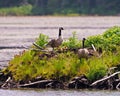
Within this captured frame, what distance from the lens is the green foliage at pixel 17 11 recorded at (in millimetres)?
134212

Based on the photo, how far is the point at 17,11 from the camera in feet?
441

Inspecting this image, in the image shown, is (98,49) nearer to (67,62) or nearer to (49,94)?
(67,62)

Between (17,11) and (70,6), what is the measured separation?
30.5 ft

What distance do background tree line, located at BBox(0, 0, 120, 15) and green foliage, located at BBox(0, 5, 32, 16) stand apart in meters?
0.93

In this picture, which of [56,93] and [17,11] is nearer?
[56,93]

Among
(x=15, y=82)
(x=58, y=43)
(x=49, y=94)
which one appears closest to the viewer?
(x=49, y=94)

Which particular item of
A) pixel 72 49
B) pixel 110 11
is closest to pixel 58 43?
pixel 72 49

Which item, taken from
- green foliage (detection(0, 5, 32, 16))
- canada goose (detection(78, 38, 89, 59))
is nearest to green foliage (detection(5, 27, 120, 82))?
canada goose (detection(78, 38, 89, 59))

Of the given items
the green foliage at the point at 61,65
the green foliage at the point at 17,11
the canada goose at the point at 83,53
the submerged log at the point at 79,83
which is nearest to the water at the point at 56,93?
the submerged log at the point at 79,83

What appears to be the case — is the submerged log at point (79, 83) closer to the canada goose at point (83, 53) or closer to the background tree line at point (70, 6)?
the canada goose at point (83, 53)

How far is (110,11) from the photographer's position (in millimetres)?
130375

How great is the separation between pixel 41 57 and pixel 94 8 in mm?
100469

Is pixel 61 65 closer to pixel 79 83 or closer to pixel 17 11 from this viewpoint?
pixel 79 83

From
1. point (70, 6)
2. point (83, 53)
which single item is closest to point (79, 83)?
point (83, 53)
